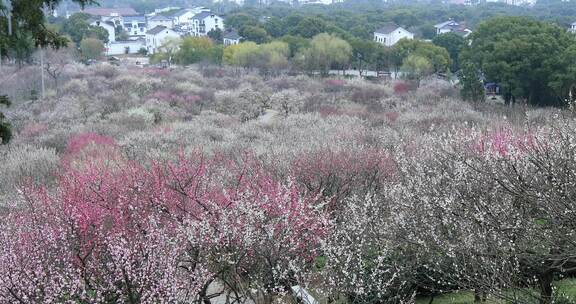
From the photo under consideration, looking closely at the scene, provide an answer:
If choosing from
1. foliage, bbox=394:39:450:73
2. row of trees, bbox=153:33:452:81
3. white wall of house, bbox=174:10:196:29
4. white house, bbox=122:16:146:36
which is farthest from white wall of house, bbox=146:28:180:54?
foliage, bbox=394:39:450:73

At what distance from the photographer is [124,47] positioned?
249ft

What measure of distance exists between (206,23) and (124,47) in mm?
16413

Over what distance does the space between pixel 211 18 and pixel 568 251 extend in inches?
3361

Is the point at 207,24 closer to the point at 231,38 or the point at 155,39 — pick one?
the point at 155,39

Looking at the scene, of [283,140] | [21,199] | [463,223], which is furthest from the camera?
[283,140]

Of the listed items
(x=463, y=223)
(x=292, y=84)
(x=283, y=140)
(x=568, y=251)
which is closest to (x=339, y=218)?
(x=463, y=223)

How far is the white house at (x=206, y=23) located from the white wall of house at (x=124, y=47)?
12.0 m

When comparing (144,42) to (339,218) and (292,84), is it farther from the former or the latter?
(339,218)

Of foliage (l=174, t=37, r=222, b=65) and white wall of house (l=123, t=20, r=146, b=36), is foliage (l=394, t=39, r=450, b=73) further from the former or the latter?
white wall of house (l=123, t=20, r=146, b=36)

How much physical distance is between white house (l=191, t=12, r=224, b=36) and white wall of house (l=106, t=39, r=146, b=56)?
11981mm

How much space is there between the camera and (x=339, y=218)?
37.8ft

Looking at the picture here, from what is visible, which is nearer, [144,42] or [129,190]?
[129,190]

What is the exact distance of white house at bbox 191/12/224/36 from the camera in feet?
289

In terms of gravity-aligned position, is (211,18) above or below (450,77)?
above
